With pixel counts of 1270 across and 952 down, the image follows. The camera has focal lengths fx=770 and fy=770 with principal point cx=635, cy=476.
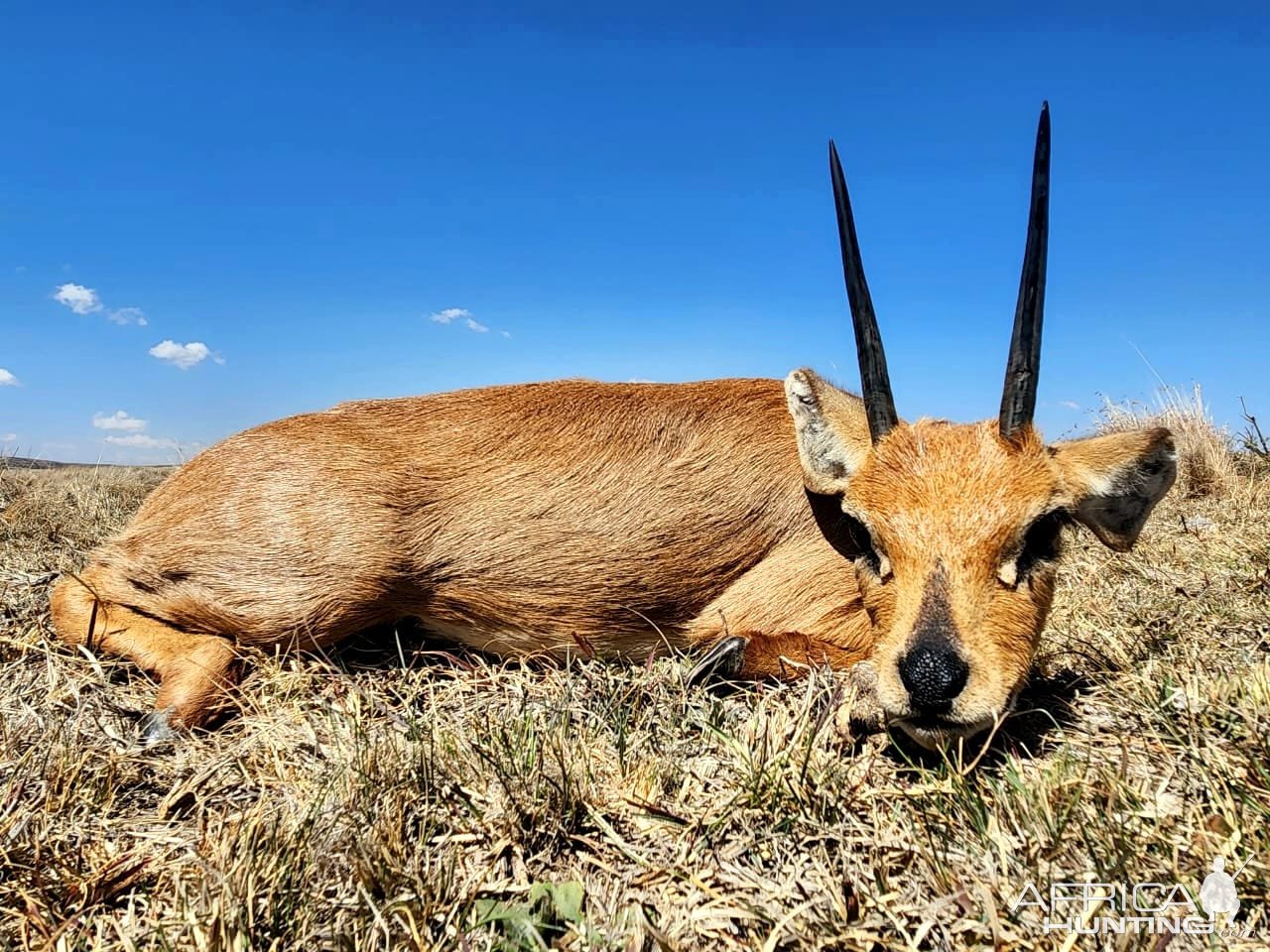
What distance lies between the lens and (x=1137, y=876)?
2234mm

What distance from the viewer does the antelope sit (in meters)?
3.72

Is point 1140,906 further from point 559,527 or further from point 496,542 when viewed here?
point 496,542

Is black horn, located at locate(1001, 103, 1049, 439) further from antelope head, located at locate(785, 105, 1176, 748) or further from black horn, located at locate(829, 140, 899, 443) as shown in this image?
black horn, located at locate(829, 140, 899, 443)

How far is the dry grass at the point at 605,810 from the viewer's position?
2.24m

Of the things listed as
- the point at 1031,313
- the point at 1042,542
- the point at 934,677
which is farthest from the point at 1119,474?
the point at 934,677

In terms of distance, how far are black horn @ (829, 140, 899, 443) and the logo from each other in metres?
2.09

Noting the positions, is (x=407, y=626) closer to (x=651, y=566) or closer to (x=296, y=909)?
(x=651, y=566)

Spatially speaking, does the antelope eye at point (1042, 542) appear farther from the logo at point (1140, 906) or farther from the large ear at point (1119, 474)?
the logo at point (1140, 906)

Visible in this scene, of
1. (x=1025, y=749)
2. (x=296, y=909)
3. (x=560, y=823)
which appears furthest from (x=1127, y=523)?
(x=296, y=909)

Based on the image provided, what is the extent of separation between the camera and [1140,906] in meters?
2.16

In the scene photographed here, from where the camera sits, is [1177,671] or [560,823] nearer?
[560,823]

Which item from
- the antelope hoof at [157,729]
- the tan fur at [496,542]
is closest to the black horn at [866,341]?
the tan fur at [496,542]

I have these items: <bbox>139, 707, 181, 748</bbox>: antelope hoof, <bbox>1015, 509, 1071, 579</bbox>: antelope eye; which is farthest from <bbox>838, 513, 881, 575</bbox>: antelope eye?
<bbox>139, 707, 181, 748</bbox>: antelope hoof

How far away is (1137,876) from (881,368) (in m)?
2.31
